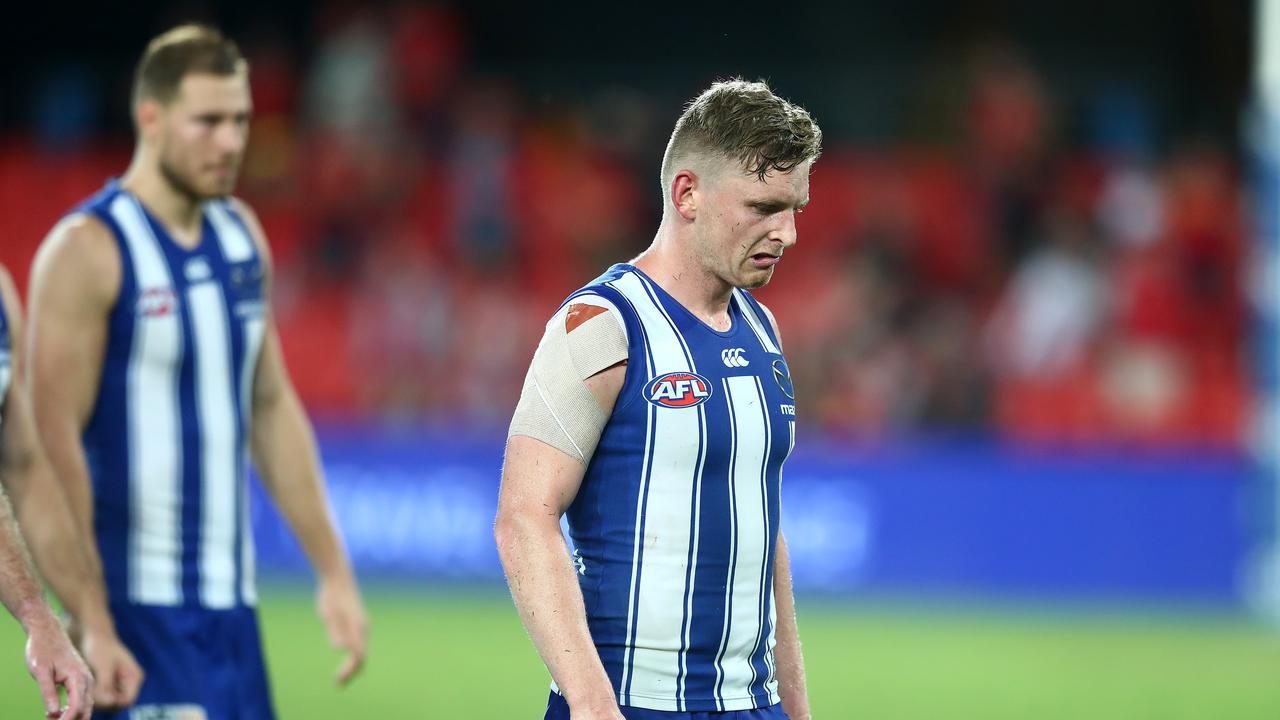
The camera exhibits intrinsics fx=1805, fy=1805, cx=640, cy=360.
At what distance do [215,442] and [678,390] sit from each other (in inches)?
71.4

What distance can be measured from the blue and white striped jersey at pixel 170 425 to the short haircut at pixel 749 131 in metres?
1.75

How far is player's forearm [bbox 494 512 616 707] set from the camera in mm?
3609

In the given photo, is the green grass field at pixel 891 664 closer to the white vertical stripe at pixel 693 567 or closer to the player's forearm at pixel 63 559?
the player's forearm at pixel 63 559

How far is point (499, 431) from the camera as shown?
13.8 m

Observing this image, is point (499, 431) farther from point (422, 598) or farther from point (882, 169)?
point (882, 169)

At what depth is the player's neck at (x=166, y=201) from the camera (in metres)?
5.11

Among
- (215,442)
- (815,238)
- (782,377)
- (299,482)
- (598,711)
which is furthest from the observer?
(815,238)

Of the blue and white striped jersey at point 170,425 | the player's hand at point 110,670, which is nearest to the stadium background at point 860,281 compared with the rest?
the blue and white striped jersey at point 170,425

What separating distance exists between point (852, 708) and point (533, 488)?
19.2ft

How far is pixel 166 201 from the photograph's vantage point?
5121mm

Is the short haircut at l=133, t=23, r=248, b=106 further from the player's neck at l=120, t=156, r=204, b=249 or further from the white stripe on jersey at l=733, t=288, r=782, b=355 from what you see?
the white stripe on jersey at l=733, t=288, r=782, b=355

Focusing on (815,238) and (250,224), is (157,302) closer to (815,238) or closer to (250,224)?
(250,224)

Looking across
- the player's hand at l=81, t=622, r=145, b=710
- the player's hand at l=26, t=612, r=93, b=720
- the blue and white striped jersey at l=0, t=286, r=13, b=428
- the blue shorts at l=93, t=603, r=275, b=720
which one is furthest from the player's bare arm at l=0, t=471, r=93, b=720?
the blue shorts at l=93, t=603, r=275, b=720

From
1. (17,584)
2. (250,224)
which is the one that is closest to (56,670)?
(17,584)
